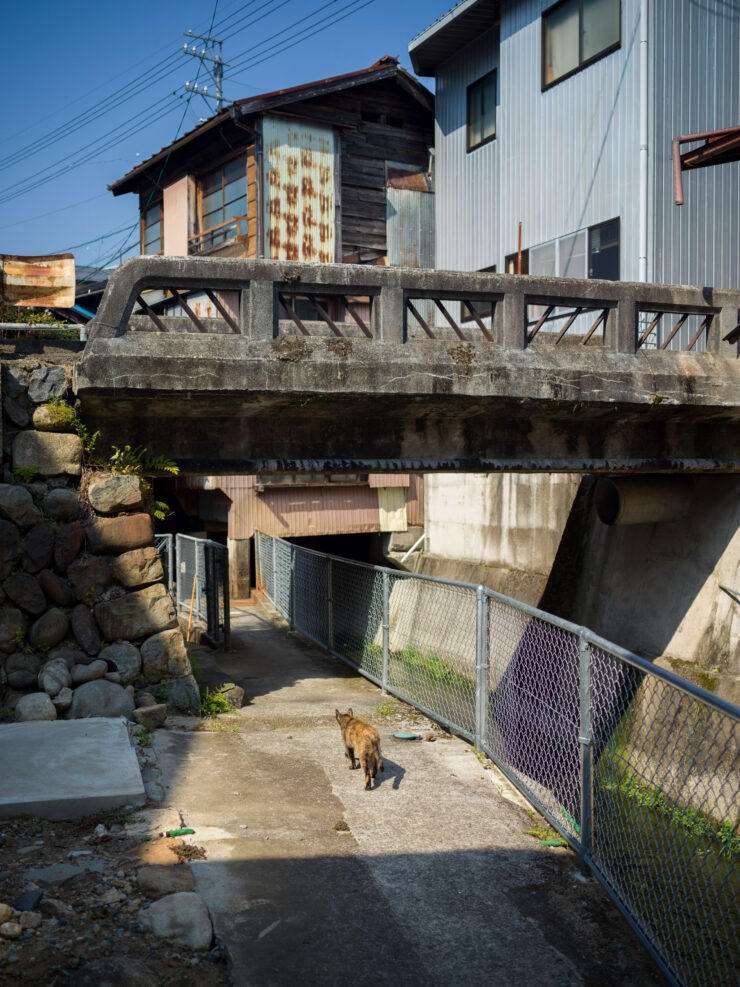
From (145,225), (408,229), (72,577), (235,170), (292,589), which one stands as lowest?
(292,589)

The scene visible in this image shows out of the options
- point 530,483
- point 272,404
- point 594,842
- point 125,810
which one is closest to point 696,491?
point 530,483

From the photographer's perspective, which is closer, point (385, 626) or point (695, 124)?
point (385, 626)

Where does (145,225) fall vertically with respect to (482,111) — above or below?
below

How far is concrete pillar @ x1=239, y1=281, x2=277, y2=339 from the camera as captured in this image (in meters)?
7.48

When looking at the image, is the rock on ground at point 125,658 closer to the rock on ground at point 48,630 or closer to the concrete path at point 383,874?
the rock on ground at point 48,630

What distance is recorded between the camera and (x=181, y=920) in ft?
13.1

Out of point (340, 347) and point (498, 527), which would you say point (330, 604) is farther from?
point (340, 347)

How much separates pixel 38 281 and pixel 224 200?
46.6ft

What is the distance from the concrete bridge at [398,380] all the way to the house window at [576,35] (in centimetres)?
819

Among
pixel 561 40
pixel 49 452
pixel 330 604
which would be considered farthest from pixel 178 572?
pixel 561 40

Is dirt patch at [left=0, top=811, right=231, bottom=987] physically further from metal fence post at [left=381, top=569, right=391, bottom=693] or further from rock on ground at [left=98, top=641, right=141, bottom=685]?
metal fence post at [left=381, top=569, right=391, bottom=693]

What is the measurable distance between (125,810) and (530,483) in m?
10.8

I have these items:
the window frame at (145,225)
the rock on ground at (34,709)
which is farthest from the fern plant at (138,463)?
the window frame at (145,225)

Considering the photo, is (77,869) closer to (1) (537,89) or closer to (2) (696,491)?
(2) (696,491)
